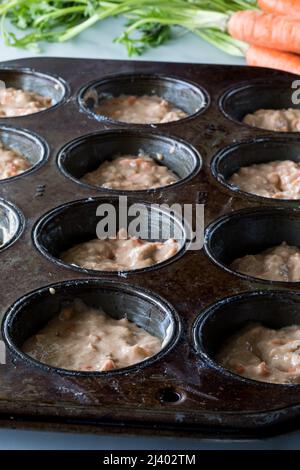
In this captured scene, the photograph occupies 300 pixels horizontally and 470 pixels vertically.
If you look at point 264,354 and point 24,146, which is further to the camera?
point 24,146

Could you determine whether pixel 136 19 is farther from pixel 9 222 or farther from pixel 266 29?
pixel 9 222

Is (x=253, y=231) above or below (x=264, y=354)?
above

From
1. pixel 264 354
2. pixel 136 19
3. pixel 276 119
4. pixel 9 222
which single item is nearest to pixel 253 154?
pixel 276 119

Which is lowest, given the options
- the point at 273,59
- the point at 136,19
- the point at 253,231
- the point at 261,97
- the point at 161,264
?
the point at 161,264

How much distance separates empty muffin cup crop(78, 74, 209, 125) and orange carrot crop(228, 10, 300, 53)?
0.52 meters

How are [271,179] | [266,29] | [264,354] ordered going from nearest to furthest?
[264,354] → [271,179] → [266,29]

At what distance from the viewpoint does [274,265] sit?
10.5ft

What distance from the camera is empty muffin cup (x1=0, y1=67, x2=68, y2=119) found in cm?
429

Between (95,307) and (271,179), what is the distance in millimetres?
1101

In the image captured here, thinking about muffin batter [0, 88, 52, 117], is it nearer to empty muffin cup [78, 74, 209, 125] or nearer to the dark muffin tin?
the dark muffin tin

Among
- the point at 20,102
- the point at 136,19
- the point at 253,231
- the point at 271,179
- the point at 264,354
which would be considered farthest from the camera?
the point at 136,19

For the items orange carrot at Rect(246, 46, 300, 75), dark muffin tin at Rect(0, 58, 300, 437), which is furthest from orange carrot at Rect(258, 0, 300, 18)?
dark muffin tin at Rect(0, 58, 300, 437)

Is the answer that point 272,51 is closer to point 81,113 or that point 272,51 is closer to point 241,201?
point 81,113

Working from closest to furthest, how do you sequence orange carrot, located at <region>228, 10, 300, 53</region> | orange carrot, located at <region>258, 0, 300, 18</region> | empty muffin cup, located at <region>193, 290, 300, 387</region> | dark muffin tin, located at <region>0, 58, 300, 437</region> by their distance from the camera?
1. dark muffin tin, located at <region>0, 58, 300, 437</region>
2. empty muffin cup, located at <region>193, 290, 300, 387</region>
3. orange carrot, located at <region>228, 10, 300, 53</region>
4. orange carrot, located at <region>258, 0, 300, 18</region>
